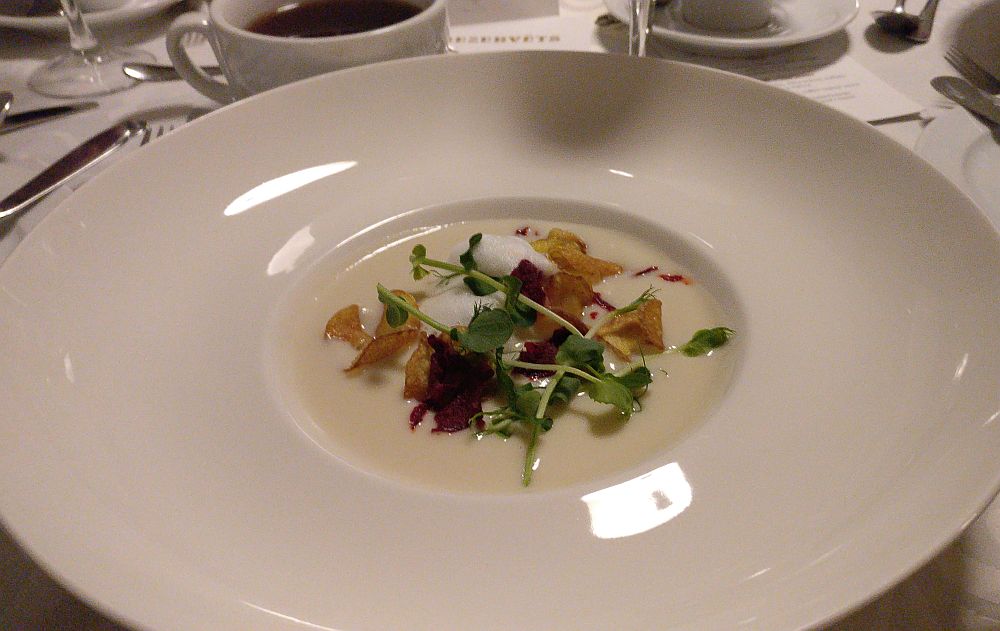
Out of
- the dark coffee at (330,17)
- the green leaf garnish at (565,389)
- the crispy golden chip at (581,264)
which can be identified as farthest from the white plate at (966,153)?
the dark coffee at (330,17)

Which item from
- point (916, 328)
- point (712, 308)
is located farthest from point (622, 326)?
point (916, 328)

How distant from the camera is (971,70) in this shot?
47.4 inches

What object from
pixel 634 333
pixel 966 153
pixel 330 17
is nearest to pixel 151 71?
pixel 330 17

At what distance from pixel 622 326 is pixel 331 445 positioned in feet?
1.02

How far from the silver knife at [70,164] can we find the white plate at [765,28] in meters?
0.86

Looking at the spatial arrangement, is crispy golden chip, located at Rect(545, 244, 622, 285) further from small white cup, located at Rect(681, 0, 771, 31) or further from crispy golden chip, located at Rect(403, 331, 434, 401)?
small white cup, located at Rect(681, 0, 771, 31)

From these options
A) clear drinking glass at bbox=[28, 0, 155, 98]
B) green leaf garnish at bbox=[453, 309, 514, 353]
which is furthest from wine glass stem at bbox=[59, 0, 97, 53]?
green leaf garnish at bbox=[453, 309, 514, 353]

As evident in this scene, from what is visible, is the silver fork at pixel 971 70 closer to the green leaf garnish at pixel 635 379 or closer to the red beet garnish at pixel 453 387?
the green leaf garnish at pixel 635 379

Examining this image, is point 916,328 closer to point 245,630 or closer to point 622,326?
point 622,326

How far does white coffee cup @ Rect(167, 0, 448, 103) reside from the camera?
99 centimetres

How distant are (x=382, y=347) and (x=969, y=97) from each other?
0.87 metres

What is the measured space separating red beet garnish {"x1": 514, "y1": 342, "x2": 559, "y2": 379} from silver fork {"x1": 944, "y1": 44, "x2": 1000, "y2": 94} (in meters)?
0.92

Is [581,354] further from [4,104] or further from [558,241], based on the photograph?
[4,104]

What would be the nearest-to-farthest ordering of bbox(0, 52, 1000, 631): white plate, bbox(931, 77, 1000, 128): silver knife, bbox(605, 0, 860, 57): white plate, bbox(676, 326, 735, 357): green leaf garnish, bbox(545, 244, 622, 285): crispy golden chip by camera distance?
bbox(0, 52, 1000, 631): white plate < bbox(676, 326, 735, 357): green leaf garnish < bbox(545, 244, 622, 285): crispy golden chip < bbox(931, 77, 1000, 128): silver knife < bbox(605, 0, 860, 57): white plate
